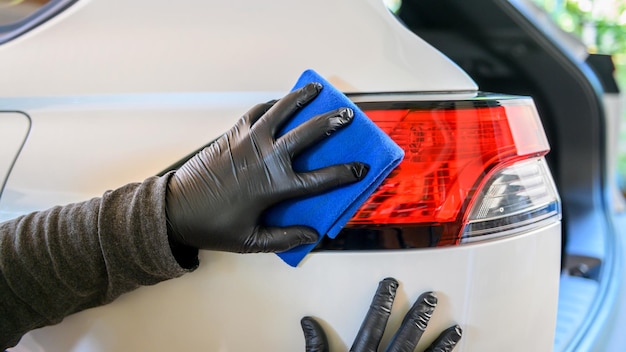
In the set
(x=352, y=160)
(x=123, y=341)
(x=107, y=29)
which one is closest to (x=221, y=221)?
(x=352, y=160)

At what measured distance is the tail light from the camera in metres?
0.91

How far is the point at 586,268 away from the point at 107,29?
6.04 feet

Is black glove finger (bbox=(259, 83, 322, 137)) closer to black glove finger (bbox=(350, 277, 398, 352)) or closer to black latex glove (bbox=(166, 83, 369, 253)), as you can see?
black latex glove (bbox=(166, 83, 369, 253))

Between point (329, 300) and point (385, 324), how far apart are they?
0.11 m

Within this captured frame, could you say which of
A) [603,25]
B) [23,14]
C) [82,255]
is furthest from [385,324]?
[603,25]

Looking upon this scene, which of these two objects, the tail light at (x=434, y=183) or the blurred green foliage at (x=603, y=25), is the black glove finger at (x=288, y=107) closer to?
the tail light at (x=434, y=183)

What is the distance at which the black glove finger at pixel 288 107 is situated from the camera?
0.89m

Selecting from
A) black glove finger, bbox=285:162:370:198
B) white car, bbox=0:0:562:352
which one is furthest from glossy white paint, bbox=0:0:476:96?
black glove finger, bbox=285:162:370:198

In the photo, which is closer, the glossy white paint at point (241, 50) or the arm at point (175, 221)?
the arm at point (175, 221)

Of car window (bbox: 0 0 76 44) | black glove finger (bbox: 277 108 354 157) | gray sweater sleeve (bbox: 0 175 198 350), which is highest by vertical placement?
car window (bbox: 0 0 76 44)

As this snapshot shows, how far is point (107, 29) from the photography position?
1.09 metres

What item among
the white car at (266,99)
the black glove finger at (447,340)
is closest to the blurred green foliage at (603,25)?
the white car at (266,99)

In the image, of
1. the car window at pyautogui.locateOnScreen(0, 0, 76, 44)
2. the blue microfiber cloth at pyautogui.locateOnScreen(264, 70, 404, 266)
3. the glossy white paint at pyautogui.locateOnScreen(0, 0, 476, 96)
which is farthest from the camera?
the car window at pyautogui.locateOnScreen(0, 0, 76, 44)

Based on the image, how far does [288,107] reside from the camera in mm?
896
